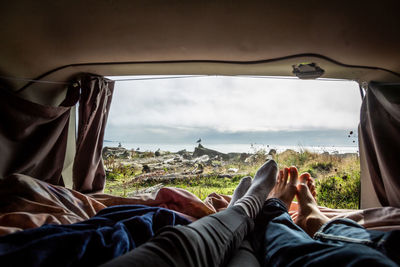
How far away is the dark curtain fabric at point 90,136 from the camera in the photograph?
1.25 metres

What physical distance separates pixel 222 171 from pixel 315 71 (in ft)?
2.77

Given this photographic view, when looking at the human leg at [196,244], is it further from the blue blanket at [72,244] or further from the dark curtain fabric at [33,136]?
the dark curtain fabric at [33,136]

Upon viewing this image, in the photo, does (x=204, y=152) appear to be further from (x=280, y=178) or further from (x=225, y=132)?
(x=280, y=178)

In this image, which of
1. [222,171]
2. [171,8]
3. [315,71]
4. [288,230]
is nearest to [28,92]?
[171,8]

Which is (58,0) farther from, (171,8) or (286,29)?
(286,29)

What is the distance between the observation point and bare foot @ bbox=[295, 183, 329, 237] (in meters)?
0.81

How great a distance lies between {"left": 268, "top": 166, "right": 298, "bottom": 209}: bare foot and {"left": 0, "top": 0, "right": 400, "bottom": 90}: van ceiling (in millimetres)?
615

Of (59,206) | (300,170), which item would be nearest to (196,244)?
(59,206)

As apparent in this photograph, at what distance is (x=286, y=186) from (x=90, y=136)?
47.7 inches

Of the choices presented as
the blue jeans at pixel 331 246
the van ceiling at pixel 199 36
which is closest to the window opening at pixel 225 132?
the van ceiling at pixel 199 36

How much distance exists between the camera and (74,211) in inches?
29.3

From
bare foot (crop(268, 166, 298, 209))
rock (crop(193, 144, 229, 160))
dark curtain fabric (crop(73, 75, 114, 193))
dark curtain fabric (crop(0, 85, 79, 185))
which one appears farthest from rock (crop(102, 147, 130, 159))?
bare foot (crop(268, 166, 298, 209))

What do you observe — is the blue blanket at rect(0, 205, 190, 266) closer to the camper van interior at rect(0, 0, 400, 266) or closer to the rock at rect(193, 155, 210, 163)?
the camper van interior at rect(0, 0, 400, 266)

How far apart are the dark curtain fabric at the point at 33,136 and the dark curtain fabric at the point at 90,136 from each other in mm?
72
